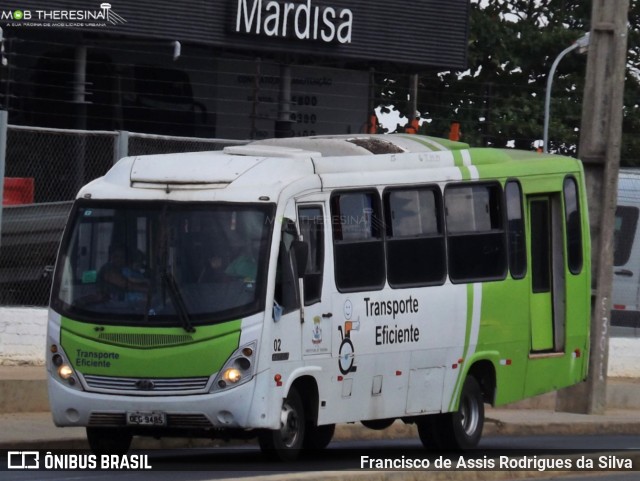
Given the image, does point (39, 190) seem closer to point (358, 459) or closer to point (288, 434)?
point (358, 459)

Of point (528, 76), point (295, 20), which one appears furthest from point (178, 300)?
point (528, 76)

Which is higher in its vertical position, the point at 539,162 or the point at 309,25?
the point at 309,25

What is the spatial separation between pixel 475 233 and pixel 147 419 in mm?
4336

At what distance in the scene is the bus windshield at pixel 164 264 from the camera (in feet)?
42.8

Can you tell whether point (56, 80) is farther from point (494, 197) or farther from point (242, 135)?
point (494, 197)

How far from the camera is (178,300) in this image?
13047 millimetres

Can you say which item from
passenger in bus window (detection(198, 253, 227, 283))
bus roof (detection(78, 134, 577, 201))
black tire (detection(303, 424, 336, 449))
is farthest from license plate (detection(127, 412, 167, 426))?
black tire (detection(303, 424, 336, 449))

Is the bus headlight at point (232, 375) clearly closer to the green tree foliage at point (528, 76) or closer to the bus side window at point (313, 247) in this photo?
the bus side window at point (313, 247)

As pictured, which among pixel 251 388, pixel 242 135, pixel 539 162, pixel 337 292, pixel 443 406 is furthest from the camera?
pixel 242 135

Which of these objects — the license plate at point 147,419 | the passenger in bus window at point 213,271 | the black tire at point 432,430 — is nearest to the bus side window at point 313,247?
the passenger in bus window at point 213,271

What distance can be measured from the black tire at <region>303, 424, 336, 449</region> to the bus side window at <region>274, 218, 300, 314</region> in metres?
1.73

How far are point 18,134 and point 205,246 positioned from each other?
17.7 feet

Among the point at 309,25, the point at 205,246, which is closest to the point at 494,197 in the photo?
the point at 205,246

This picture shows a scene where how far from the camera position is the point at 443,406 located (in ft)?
49.7
